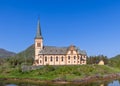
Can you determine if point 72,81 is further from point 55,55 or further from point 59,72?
point 55,55

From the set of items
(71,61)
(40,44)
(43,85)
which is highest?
(40,44)

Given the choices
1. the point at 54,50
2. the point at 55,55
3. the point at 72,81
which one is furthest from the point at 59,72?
the point at 54,50

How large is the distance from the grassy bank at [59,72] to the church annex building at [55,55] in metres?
13.1

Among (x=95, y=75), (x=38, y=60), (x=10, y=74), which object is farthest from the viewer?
(x=38, y=60)

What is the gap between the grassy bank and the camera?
96.1 m

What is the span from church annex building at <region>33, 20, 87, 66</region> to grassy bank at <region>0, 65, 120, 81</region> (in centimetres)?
1310

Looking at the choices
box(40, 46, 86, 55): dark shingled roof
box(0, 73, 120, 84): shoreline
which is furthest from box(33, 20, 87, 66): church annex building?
box(0, 73, 120, 84): shoreline

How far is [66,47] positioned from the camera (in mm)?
125500

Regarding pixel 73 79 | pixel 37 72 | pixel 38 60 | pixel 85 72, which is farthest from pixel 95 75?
pixel 38 60

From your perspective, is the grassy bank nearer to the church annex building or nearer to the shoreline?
the shoreline

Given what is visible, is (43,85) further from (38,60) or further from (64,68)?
(38,60)

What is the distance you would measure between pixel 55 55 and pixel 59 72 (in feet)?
71.2

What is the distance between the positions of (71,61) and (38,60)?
47.7ft

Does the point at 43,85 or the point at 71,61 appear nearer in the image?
the point at 43,85
